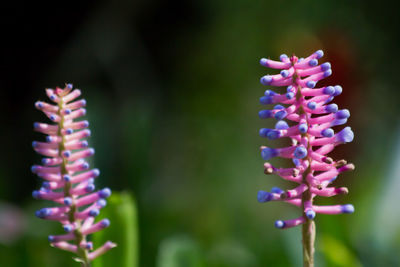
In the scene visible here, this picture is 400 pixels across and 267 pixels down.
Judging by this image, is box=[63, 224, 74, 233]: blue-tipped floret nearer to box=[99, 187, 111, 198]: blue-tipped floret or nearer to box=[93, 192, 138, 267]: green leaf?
box=[99, 187, 111, 198]: blue-tipped floret

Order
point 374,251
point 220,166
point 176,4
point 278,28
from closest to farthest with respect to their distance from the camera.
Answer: point 374,251 < point 220,166 < point 278,28 < point 176,4

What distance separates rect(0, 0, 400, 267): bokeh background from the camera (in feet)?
4.45

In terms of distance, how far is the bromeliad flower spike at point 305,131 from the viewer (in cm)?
38

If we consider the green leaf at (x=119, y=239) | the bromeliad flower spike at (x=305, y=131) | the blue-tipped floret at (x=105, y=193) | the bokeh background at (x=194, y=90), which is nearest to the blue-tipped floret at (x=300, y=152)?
the bromeliad flower spike at (x=305, y=131)

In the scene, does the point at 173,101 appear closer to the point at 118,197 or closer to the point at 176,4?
the point at 176,4

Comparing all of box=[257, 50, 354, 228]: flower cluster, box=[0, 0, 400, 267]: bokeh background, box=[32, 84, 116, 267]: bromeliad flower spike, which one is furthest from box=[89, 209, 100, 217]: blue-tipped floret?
box=[0, 0, 400, 267]: bokeh background

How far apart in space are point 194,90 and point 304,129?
192 centimetres

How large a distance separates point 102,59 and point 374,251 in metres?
1.50

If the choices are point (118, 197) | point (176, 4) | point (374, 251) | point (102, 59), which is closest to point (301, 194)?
point (118, 197)

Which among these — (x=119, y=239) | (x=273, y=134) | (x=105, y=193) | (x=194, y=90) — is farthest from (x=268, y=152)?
(x=194, y=90)

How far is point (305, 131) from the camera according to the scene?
1.25 ft

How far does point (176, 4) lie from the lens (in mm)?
2369

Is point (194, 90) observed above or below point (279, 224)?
above

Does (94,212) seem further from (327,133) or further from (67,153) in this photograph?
(327,133)
